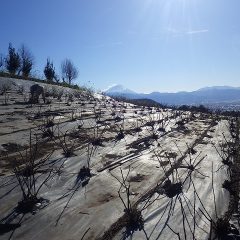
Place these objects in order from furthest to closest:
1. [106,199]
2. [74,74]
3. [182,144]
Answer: [74,74], [182,144], [106,199]

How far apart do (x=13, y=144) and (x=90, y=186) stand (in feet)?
6.57

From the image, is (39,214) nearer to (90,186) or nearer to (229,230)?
(90,186)

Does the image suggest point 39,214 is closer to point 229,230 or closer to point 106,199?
point 106,199

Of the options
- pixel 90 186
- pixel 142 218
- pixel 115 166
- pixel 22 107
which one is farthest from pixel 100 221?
pixel 22 107

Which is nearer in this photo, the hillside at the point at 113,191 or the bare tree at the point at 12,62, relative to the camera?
the hillside at the point at 113,191

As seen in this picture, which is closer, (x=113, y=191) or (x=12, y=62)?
(x=113, y=191)

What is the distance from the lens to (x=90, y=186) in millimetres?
3350

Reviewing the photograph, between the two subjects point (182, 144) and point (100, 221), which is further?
point (182, 144)

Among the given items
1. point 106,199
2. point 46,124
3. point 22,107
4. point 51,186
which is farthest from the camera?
point 22,107

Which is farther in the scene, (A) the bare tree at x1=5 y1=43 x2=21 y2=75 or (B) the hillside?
(A) the bare tree at x1=5 y1=43 x2=21 y2=75

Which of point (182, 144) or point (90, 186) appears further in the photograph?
point (182, 144)

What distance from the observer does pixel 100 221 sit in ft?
8.52

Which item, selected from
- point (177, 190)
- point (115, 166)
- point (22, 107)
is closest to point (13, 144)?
point (115, 166)

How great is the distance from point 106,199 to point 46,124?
388 centimetres
